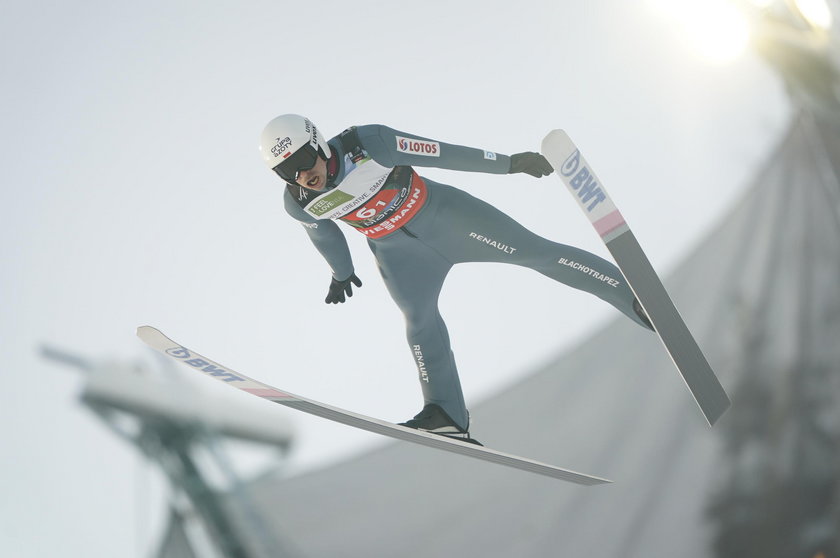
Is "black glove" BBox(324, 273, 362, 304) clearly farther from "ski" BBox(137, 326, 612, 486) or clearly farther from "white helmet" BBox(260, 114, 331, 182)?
"white helmet" BBox(260, 114, 331, 182)

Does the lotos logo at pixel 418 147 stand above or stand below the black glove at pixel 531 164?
above

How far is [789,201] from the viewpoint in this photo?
16.1 feet

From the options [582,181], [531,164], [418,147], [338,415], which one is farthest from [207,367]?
[582,181]

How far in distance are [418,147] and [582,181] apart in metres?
0.59

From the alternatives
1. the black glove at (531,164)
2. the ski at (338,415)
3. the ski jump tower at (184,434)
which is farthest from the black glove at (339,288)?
the ski jump tower at (184,434)

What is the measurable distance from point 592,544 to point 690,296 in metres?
1.94

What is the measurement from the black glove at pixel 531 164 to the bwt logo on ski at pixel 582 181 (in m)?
0.27

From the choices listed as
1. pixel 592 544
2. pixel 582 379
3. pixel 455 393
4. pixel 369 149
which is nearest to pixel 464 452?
pixel 455 393

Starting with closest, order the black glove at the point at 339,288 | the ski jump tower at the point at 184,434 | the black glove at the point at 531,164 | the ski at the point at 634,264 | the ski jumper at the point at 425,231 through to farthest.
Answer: the ski at the point at 634,264 < the ski jumper at the point at 425,231 < the black glove at the point at 531,164 < the black glove at the point at 339,288 < the ski jump tower at the point at 184,434

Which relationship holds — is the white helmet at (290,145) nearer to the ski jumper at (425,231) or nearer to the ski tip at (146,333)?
the ski jumper at (425,231)

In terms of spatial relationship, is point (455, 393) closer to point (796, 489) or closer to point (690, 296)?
point (796, 489)

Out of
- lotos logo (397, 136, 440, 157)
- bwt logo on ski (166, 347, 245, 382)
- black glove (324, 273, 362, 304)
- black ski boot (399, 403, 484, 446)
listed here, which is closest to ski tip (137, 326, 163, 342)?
bwt logo on ski (166, 347, 245, 382)

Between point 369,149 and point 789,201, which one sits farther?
point 789,201

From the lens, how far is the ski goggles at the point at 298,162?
2.47m
